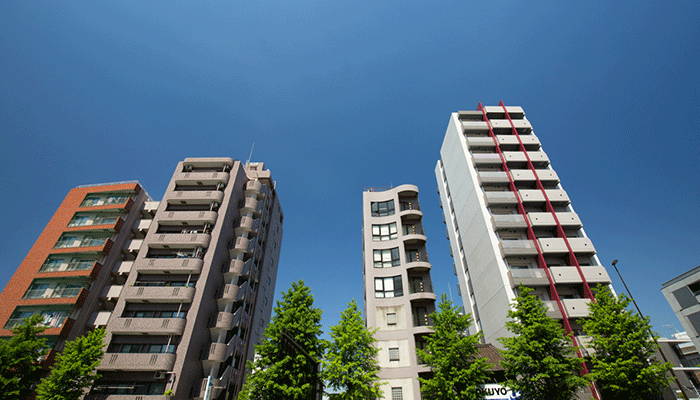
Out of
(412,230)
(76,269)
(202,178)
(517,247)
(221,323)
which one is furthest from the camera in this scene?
(202,178)

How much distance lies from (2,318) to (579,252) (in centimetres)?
6281

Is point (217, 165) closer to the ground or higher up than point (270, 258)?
higher up

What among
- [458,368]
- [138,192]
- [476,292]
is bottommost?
[458,368]

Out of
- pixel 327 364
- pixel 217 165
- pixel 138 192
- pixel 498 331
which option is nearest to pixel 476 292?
pixel 498 331

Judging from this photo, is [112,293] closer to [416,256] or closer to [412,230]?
[416,256]

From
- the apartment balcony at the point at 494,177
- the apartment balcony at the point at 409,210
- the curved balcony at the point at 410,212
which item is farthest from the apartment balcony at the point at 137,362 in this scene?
the apartment balcony at the point at 494,177

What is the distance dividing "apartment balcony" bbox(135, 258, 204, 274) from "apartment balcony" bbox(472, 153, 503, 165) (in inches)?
1538

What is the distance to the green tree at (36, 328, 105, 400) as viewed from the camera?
74.4 ft

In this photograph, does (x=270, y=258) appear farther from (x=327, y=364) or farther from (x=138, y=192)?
(x=327, y=364)

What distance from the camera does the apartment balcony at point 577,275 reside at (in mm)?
32625

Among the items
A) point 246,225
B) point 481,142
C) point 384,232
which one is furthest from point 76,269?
point 481,142

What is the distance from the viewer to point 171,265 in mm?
33125

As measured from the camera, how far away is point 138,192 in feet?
137

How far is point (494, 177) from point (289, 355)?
35.2 meters
